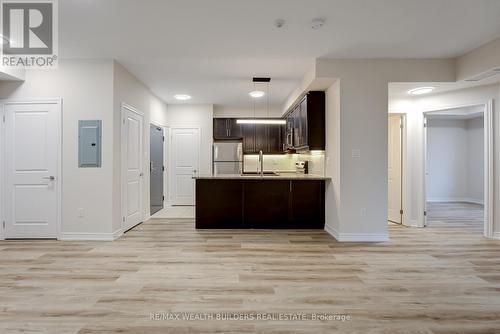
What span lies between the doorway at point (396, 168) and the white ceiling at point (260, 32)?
1752mm

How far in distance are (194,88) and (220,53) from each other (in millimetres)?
2148

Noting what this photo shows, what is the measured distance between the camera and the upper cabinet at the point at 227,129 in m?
7.86

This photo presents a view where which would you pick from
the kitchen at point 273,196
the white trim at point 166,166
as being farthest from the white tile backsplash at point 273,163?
the kitchen at point 273,196

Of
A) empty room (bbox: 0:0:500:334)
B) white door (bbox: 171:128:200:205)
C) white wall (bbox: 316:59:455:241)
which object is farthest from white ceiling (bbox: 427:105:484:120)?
white door (bbox: 171:128:200:205)

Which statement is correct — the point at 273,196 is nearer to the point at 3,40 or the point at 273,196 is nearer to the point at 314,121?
the point at 314,121

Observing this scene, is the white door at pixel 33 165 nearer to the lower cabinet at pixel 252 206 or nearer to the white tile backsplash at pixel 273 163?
the lower cabinet at pixel 252 206

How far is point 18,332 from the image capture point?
1980mm

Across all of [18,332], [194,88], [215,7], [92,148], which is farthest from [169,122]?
[18,332]

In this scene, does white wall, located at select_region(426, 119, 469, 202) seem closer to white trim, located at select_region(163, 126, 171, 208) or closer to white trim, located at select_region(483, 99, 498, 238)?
white trim, located at select_region(483, 99, 498, 238)

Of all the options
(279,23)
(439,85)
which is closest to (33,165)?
(279,23)

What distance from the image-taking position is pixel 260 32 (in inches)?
133

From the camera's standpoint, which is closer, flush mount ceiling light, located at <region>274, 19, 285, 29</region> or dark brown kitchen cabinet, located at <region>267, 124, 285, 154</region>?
flush mount ceiling light, located at <region>274, 19, 285, 29</region>

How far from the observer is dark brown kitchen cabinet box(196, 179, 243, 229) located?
5133 millimetres

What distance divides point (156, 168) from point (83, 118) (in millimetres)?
2718
